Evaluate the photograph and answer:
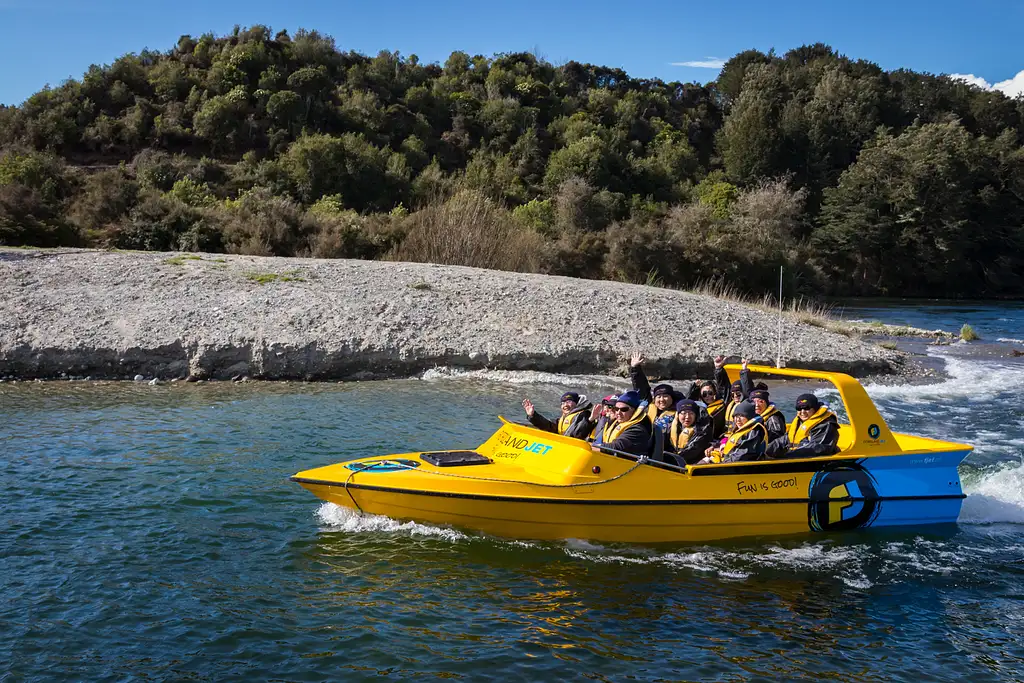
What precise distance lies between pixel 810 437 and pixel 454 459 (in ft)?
12.6

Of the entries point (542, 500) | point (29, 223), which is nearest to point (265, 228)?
point (29, 223)

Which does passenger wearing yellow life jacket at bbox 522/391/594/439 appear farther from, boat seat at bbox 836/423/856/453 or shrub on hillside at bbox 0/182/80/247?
shrub on hillside at bbox 0/182/80/247

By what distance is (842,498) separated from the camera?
876 cm

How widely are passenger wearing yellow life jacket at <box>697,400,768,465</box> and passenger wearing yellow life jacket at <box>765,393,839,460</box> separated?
0.59 feet

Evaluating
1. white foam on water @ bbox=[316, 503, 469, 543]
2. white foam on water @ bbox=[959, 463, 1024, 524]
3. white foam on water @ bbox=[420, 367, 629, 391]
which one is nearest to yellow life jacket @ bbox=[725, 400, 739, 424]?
white foam on water @ bbox=[959, 463, 1024, 524]

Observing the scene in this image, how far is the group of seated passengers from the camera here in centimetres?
875

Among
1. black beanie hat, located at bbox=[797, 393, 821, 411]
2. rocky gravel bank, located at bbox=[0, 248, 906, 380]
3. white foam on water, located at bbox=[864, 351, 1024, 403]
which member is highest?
rocky gravel bank, located at bbox=[0, 248, 906, 380]

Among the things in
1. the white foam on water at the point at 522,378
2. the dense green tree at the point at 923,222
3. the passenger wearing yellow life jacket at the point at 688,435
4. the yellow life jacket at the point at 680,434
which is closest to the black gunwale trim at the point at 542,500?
the passenger wearing yellow life jacket at the point at 688,435

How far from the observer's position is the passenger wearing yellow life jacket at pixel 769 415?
362 inches

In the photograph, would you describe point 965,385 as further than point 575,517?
Yes

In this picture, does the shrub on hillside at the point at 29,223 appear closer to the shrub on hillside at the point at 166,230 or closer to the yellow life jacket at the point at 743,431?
the shrub on hillside at the point at 166,230

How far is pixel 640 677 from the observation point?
589cm

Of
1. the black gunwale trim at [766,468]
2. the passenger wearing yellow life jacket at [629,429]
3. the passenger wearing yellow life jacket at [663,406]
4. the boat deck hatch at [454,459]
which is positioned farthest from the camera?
the passenger wearing yellow life jacket at [663,406]

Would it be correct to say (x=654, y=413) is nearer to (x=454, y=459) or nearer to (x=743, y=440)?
(x=743, y=440)
